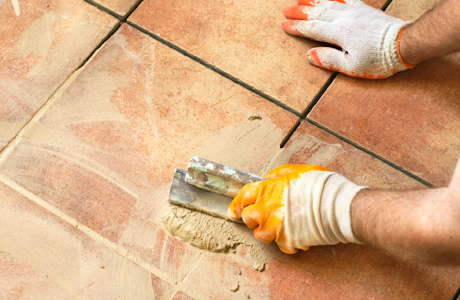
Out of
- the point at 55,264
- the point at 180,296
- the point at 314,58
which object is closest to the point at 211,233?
the point at 180,296

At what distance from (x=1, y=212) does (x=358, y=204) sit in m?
1.37

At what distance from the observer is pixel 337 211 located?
4.13 ft

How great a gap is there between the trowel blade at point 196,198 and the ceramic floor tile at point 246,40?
21.9 inches

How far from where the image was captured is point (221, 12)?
5.89ft

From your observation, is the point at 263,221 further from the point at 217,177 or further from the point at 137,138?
the point at 137,138

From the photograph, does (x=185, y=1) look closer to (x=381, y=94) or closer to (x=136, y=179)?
(x=136, y=179)

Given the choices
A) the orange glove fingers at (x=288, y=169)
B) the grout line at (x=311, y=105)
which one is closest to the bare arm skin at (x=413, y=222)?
the orange glove fingers at (x=288, y=169)

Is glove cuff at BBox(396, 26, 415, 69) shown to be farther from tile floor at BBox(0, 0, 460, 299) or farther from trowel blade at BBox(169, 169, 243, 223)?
trowel blade at BBox(169, 169, 243, 223)

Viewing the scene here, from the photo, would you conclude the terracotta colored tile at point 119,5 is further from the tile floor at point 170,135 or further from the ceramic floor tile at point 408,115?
the ceramic floor tile at point 408,115

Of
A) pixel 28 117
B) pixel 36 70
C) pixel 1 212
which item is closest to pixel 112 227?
pixel 1 212

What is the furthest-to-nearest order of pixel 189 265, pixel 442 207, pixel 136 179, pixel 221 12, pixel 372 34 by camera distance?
1. pixel 221 12
2. pixel 372 34
3. pixel 136 179
4. pixel 189 265
5. pixel 442 207

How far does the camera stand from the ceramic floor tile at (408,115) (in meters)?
1.55

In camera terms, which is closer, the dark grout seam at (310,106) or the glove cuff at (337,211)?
the glove cuff at (337,211)

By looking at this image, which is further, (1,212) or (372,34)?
(372,34)
